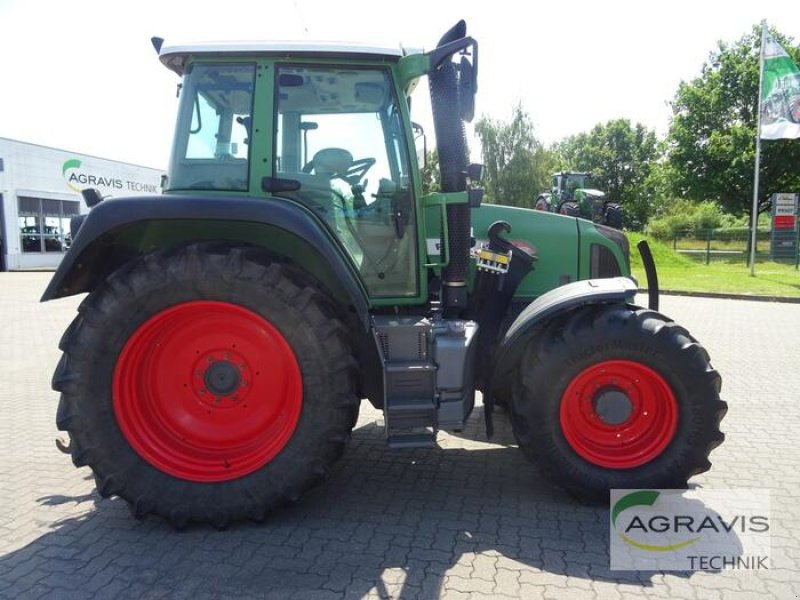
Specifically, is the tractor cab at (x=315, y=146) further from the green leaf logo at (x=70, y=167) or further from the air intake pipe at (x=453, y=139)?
the green leaf logo at (x=70, y=167)

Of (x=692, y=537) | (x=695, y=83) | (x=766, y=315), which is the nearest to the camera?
(x=692, y=537)

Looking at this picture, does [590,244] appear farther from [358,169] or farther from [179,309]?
[179,309]

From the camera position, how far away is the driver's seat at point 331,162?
347cm

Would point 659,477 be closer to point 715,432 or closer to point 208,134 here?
point 715,432

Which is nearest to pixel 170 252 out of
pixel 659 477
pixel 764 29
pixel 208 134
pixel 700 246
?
pixel 208 134

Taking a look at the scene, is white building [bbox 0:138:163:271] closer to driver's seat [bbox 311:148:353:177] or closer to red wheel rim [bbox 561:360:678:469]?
driver's seat [bbox 311:148:353:177]

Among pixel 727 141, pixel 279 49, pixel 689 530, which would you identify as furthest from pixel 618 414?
pixel 727 141

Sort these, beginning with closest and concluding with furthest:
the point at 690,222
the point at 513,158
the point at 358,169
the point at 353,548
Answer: the point at 353,548 < the point at 358,169 < the point at 513,158 < the point at 690,222

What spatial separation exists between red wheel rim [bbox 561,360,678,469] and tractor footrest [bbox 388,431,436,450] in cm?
74

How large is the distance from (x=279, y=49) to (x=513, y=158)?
104 feet

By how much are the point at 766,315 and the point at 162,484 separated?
470 inches

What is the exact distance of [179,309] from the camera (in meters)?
3.11

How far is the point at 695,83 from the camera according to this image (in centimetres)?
3253

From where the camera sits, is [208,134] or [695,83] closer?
[208,134]
